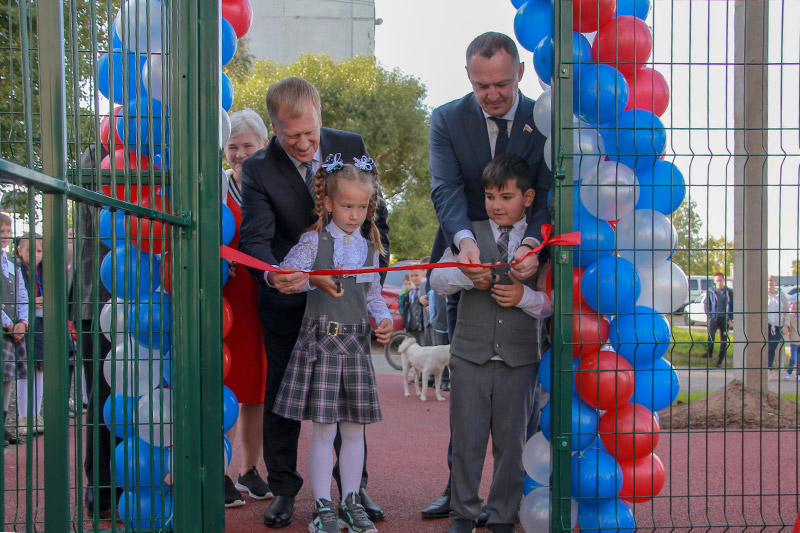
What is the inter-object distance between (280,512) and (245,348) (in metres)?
0.83

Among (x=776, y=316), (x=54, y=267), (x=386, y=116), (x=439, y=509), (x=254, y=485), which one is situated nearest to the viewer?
(x=54, y=267)

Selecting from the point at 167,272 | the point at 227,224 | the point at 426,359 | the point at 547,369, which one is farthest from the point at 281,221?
the point at 426,359

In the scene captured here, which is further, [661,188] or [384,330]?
[384,330]

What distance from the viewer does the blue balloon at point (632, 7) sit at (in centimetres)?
320

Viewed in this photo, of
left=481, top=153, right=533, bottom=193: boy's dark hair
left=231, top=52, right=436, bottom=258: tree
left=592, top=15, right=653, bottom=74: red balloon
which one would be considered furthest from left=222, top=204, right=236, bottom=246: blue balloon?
left=231, top=52, right=436, bottom=258: tree

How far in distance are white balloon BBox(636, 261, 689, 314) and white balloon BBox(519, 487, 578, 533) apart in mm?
865

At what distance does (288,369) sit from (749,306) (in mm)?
5180

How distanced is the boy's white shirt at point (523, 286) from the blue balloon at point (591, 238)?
274 millimetres

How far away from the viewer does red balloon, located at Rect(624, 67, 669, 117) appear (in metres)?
3.19

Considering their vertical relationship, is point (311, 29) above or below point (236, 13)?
above

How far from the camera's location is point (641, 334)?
3.08 metres

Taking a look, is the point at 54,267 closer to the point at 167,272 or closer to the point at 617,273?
the point at 167,272

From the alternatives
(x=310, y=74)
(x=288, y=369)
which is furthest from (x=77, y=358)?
(x=310, y=74)

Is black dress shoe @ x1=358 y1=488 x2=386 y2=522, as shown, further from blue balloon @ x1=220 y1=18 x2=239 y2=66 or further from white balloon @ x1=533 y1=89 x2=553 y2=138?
blue balloon @ x1=220 y1=18 x2=239 y2=66
